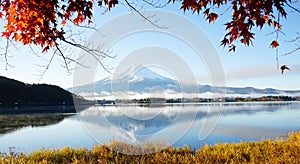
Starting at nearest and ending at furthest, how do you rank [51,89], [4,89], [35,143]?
[35,143] → [4,89] → [51,89]

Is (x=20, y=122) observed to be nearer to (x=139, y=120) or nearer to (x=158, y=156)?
(x=139, y=120)

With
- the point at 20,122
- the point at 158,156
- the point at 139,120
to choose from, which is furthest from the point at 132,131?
the point at 20,122

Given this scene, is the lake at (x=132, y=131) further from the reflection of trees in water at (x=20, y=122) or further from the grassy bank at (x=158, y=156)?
the grassy bank at (x=158, y=156)

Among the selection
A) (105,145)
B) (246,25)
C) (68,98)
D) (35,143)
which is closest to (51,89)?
(68,98)

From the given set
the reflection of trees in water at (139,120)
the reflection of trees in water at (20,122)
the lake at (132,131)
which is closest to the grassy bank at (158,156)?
the lake at (132,131)

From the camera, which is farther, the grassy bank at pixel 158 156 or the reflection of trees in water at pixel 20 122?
the reflection of trees in water at pixel 20 122

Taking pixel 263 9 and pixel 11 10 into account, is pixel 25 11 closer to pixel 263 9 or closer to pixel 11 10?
pixel 11 10

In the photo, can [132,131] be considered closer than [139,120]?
Yes

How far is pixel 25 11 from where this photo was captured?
13.4ft

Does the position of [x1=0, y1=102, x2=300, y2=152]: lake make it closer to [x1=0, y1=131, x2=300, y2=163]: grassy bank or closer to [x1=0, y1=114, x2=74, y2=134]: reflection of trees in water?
[x1=0, y1=114, x2=74, y2=134]: reflection of trees in water

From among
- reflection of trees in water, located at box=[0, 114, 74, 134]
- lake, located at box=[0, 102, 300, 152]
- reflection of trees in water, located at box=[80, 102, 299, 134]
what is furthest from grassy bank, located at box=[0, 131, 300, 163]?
reflection of trees in water, located at box=[0, 114, 74, 134]

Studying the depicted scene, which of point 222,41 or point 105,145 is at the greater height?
point 222,41

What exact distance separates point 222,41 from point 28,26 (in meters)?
3.30

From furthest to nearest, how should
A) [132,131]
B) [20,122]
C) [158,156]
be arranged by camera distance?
[20,122]
[132,131]
[158,156]
